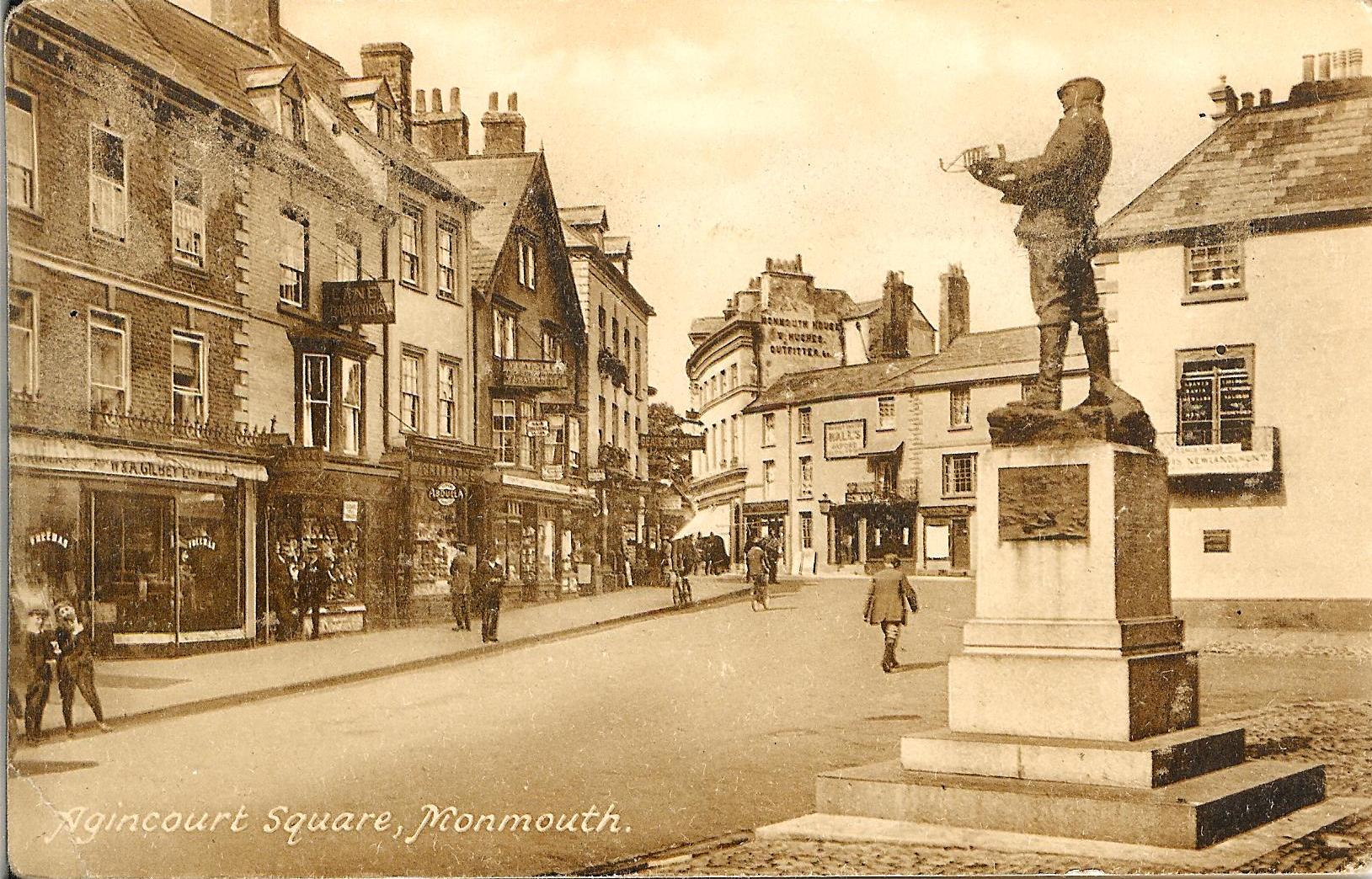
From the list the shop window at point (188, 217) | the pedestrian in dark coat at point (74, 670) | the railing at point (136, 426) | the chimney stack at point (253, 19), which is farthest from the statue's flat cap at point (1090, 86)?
the pedestrian in dark coat at point (74, 670)

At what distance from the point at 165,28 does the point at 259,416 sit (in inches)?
99.9

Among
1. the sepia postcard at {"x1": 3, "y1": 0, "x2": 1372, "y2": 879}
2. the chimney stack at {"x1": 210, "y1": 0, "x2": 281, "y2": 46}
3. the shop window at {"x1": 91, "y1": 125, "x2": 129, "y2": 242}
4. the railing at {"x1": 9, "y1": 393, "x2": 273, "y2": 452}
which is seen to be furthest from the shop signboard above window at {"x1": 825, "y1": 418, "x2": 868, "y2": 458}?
the shop window at {"x1": 91, "y1": 125, "x2": 129, "y2": 242}

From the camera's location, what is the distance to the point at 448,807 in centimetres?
723

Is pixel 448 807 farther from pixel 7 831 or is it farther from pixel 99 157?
pixel 99 157

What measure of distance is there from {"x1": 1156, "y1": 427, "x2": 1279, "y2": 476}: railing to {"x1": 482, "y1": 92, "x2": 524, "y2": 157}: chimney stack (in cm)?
453

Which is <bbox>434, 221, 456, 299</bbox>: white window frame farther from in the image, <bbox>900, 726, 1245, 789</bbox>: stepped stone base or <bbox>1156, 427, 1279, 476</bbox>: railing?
<bbox>1156, 427, 1279, 476</bbox>: railing

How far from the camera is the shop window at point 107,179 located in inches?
314

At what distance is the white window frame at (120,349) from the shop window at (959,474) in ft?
17.2

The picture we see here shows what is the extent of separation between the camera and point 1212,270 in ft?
27.4

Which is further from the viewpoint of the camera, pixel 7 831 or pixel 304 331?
pixel 304 331

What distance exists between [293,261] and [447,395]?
1.40m

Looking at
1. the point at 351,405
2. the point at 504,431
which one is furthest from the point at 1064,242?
the point at 351,405

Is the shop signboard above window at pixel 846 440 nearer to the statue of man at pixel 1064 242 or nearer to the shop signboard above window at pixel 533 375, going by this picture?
the shop signboard above window at pixel 533 375

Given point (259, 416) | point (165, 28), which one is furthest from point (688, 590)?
point (165, 28)
